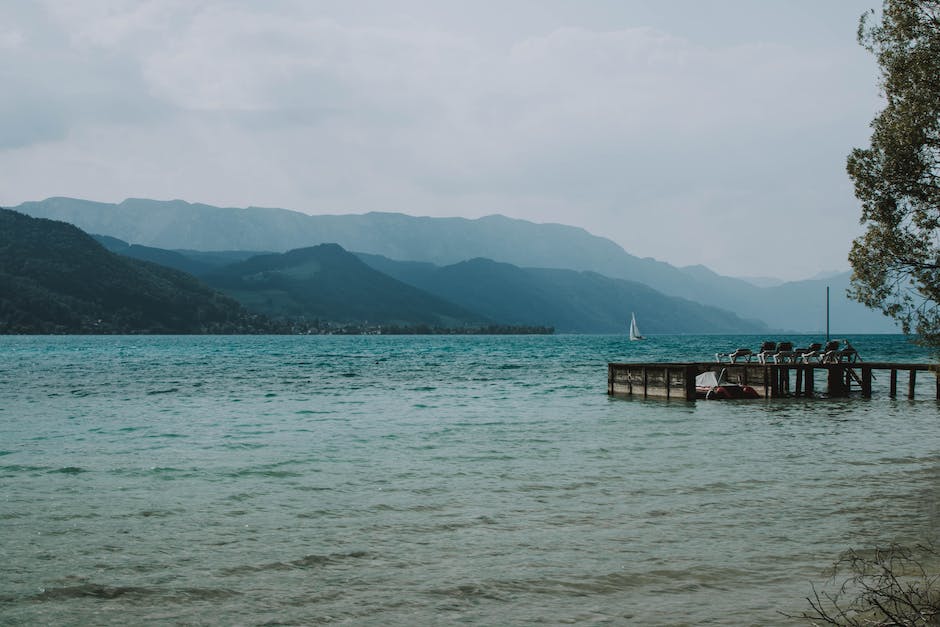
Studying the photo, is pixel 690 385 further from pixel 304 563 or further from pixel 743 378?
pixel 304 563

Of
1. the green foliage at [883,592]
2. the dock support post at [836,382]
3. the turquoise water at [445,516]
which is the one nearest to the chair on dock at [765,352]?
the dock support post at [836,382]

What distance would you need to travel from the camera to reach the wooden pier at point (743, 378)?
146 ft

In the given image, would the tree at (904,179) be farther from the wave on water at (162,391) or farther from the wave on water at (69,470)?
the wave on water at (162,391)

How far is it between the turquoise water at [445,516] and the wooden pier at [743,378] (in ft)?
35.0

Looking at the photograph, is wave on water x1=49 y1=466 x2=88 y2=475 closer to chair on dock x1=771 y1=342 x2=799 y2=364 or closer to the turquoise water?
the turquoise water

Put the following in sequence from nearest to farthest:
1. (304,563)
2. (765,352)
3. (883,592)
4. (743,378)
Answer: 1. (883,592)
2. (304,563)
3. (743,378)
4. (765,352)

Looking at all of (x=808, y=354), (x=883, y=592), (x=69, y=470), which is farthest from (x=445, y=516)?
(x=808, y=354)

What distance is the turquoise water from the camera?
32.7ft

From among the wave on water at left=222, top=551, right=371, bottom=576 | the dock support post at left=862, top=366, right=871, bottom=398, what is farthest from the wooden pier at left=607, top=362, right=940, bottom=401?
the wave on water at left=222, top=551, right=371, bottom=576

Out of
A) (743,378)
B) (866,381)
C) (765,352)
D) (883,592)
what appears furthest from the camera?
(765,352)

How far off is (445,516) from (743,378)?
3785 cm

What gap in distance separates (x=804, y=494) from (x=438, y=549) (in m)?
8.58

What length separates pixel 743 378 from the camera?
160 feet

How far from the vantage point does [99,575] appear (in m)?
11.1
